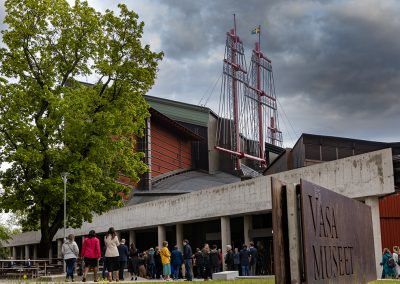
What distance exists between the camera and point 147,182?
53312 millimetres

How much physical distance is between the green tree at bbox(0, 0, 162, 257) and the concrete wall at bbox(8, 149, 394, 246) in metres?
5.57

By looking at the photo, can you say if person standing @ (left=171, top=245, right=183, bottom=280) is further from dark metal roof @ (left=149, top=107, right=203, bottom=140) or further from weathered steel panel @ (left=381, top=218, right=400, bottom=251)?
dark metal roof @ (left=149, top=107, right=203, bottom=140)

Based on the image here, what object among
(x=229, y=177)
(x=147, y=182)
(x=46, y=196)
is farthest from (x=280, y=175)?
(x=229, y=177)

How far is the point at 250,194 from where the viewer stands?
101 ft

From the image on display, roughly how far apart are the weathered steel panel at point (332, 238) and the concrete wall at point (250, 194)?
11.2m

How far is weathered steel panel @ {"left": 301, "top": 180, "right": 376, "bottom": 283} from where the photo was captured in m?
8.70

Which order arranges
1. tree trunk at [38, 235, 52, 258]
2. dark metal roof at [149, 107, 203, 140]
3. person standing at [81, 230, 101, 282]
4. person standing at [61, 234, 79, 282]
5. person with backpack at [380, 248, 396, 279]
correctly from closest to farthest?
person standing at [81, 230, 101, 282], person standing at [61, 234, 79, 282], person with backpack at [380, 248, 396, 279], tree trunk at [38, 235, 52, 258], dark metal roof at [149, 107, 203, 140]

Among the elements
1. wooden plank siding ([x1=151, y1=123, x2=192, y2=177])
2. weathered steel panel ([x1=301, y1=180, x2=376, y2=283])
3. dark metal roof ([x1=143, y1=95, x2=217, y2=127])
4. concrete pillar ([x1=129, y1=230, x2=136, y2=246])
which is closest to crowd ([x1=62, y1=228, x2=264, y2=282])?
weathered steel panel ([x1=301, y1=180, x2=376, y2=283])

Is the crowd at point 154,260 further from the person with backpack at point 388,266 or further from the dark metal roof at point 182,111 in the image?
the dark metal roof at point 182,111

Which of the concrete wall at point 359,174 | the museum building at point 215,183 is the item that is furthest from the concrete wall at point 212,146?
the concrete wall at point 359,174

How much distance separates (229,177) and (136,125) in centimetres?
4021

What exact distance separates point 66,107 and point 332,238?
1811 cm

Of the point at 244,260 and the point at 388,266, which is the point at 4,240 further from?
the point at 388,266

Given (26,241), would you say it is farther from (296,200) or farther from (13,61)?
(296,200)
